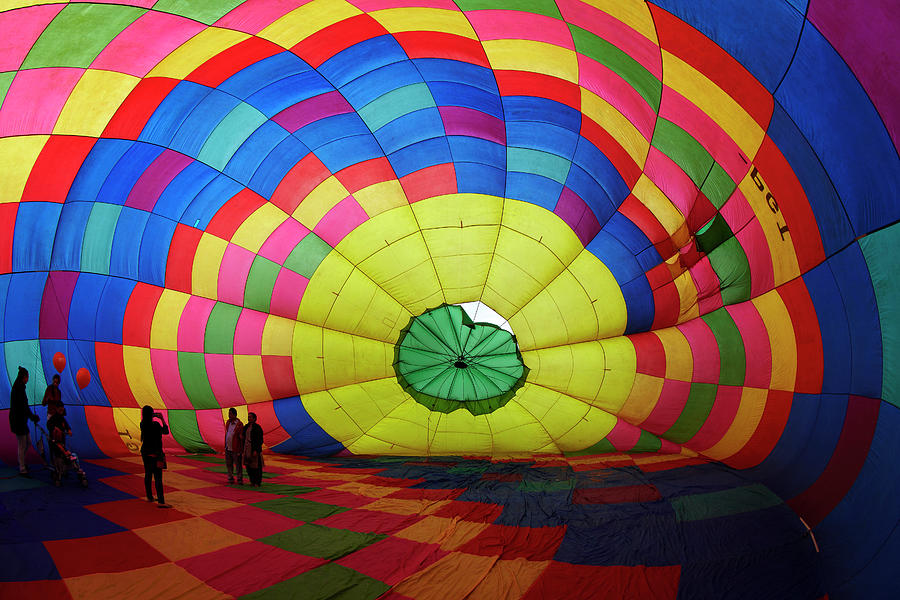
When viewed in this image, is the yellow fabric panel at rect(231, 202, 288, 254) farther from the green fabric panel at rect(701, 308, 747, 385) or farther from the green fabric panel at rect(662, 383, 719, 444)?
the green fabric panel at rect(662, 383, 719, 444)

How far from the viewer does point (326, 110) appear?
6.12m

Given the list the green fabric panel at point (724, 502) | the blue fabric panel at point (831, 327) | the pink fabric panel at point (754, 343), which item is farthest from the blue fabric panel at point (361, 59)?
the green fabric panel at point (724, 502)

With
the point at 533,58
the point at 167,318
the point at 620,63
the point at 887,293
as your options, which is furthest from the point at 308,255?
the point at 887,293

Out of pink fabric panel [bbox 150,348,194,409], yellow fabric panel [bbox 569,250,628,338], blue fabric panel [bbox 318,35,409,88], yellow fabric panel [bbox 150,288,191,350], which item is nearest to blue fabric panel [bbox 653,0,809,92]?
blue fabric panel [bbox 318,35,409,88]

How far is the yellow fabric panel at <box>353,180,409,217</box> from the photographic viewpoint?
7.16m

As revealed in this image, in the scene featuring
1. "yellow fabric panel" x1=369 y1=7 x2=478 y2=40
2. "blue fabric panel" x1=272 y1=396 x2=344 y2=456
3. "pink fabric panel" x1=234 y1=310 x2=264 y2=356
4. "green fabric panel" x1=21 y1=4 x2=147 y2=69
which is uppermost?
"yellow fabric panel" x1=369 y1=7 x2=478 y2=40

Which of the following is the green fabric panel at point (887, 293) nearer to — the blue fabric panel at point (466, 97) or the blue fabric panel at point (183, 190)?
the blue fabric panel at point (466, 97)

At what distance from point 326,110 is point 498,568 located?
4.66 metres

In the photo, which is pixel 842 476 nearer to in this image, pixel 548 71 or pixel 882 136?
pixel 882 136

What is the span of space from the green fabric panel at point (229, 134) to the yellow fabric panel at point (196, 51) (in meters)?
0.71

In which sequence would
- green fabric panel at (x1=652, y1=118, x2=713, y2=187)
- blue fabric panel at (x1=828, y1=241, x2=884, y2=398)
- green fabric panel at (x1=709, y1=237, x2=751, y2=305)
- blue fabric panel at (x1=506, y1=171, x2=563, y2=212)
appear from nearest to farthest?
blue fabric panel at (x1=828, y1=241, x2=884, y2=398) < green fabric panel at (x1=652, y1=118, x2=713, y2=187) < green fabric panel at (x1=709, y1=237, x2=751, y2=305) < blue fabric panel at (x1=506, y1=171, x2=563, y2=212)

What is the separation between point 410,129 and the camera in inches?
254

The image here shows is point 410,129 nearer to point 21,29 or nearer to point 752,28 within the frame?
point 21,29

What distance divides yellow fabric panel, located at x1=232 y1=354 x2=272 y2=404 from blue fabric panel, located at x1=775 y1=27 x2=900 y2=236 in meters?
6.98
